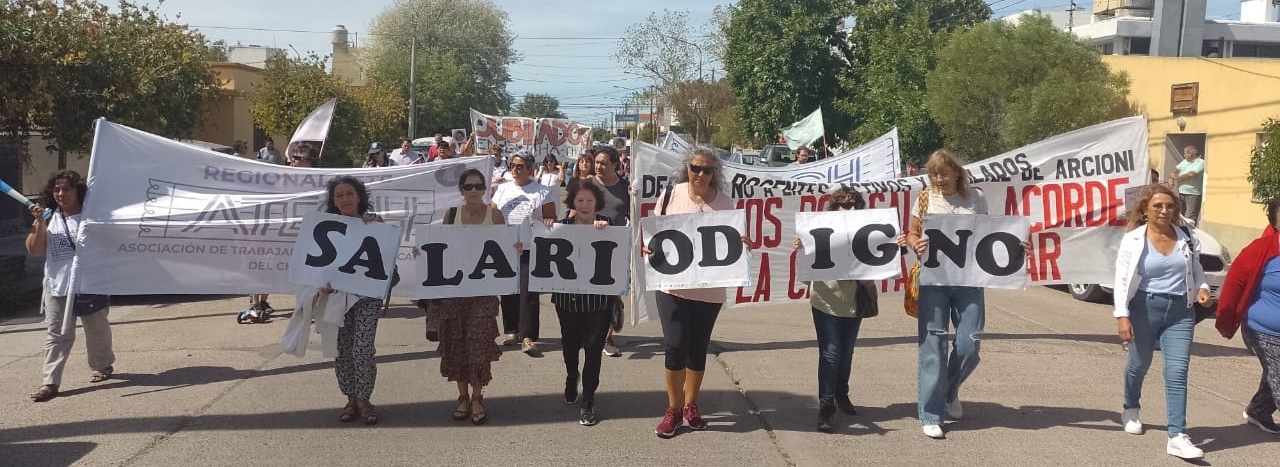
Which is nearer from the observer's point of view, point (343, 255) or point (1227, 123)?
point (343, 255)

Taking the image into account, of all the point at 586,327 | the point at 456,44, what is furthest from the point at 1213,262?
the point at 456,44

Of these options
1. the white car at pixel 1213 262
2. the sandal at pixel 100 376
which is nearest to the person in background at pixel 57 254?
the sandal at pixel 100 376

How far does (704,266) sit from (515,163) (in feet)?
11.3

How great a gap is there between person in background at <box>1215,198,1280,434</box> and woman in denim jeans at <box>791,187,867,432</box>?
2202 millimetres

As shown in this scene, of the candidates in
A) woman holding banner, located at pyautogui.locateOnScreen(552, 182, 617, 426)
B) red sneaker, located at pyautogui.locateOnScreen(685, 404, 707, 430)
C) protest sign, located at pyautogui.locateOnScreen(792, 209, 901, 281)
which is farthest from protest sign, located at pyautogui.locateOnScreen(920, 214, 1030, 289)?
woman holding banner, located at pyautogui.locateOnScreen(552, 182, 617, 426)

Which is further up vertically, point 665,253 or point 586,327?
point 665,253

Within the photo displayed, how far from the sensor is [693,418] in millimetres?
6277

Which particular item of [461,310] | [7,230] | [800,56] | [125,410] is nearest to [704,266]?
[461,310]

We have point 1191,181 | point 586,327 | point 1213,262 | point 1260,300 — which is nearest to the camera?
point 1260,300

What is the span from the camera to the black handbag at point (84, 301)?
23.1 ft

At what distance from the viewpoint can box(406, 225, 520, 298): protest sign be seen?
6.36 meters

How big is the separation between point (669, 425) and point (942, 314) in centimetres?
178

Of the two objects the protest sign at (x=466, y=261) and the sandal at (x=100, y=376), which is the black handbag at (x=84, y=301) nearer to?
the sandal at (x=100, y=376)

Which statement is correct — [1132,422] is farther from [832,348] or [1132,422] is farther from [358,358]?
[358,358]
